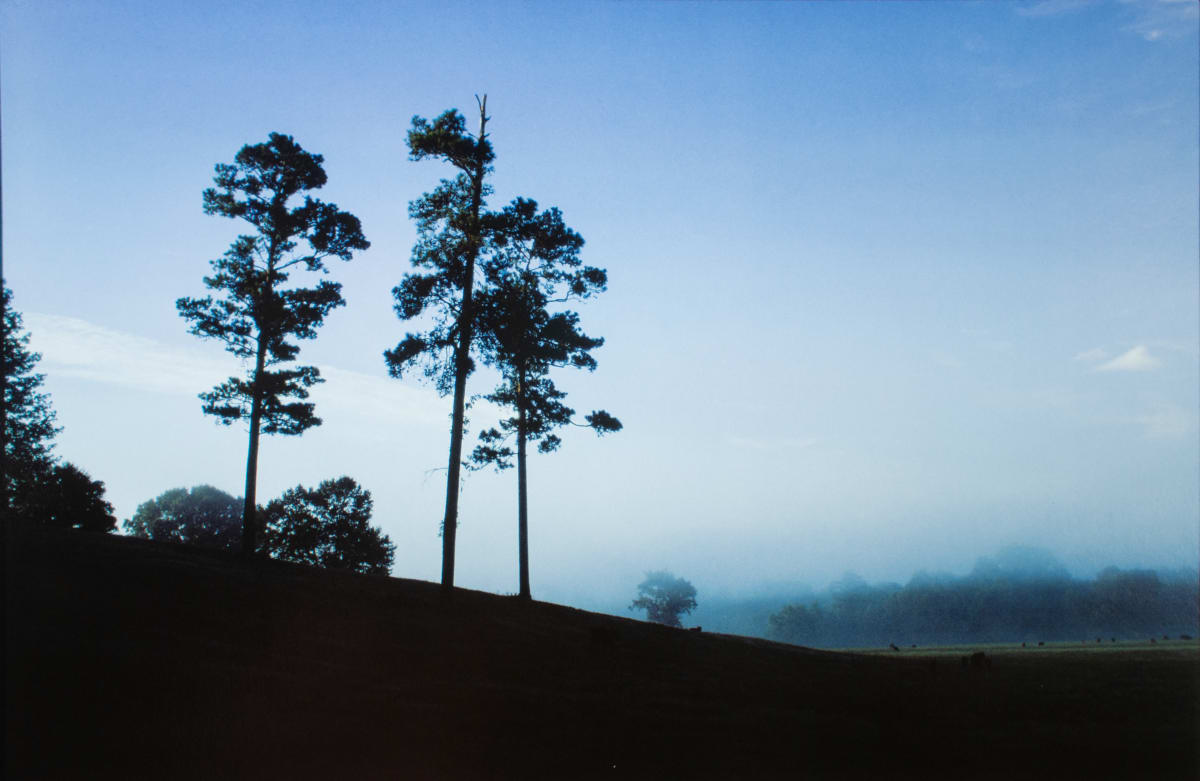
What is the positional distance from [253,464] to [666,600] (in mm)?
94105

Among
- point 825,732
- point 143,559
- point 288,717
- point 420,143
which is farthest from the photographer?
point 420,143

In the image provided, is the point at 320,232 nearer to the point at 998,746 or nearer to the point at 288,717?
the point at 288,717

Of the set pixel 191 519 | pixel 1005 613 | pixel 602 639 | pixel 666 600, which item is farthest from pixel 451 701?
pixel 1005 613

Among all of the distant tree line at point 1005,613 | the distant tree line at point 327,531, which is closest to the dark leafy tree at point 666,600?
the distant tree line at point 1005,613

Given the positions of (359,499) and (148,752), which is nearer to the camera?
(148,752)

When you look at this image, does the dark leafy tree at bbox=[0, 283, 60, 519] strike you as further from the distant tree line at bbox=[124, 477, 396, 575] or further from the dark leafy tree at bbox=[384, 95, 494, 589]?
the dark leafy tree at bbox=[384, 95, 494, 589]

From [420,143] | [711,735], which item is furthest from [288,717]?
[420,143]

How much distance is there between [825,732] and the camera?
10.9 m

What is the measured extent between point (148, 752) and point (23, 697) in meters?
2.43

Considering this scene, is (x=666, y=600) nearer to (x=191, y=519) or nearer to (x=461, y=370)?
(x=191, y=519)

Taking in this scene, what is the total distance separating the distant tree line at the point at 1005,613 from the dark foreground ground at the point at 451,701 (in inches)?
4068

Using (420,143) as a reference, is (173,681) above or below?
below

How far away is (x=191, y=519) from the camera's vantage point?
78.2m

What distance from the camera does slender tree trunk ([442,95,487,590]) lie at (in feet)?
79.8
